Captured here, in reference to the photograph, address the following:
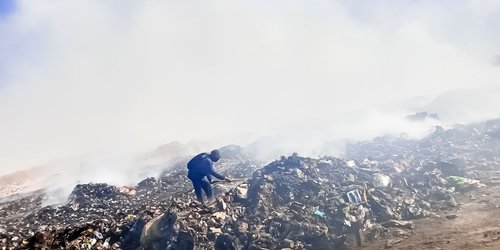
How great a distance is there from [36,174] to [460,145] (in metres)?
30.8

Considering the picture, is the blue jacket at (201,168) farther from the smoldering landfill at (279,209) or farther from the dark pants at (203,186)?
the smoldering landfill at (279,209)

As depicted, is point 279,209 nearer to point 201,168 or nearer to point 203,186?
point 203,186

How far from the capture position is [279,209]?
934 cm

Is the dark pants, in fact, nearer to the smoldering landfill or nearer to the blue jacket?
the blue jacket

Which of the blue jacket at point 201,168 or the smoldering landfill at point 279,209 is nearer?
the smoldering landfill at point 279,209

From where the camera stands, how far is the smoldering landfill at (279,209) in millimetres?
7844

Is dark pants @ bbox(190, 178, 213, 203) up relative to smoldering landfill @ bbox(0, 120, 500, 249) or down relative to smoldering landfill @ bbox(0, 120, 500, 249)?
up

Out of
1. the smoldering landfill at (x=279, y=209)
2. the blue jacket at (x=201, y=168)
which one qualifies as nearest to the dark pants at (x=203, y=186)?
the blue jacket at (x=201, y=168)

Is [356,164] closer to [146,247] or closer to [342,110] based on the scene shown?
[146,247]

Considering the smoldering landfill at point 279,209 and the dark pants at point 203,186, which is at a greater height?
the dark pants at point 203,186

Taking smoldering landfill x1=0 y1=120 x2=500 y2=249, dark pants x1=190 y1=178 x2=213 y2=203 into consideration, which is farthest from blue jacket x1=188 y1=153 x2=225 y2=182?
smoldering landfill x1=0 y1=120 x2=500 y2=249

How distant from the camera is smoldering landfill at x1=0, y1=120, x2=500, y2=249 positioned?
309 inches

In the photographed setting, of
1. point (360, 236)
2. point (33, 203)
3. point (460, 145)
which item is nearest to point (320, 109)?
point (460, 145)

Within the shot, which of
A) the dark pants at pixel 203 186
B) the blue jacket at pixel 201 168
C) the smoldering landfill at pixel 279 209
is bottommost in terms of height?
the smoldering landfill at pixel 279 209
